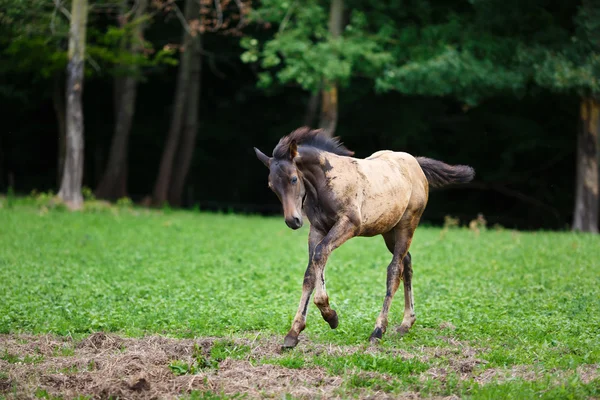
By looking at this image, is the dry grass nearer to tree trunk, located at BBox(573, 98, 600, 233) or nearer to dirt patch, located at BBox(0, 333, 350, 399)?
dirt patch, located at BBox(0, 333, 350, 399)

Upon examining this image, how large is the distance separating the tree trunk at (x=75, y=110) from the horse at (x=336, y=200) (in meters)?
15.3

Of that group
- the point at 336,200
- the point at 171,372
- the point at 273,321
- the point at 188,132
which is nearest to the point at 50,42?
the point at 188,132

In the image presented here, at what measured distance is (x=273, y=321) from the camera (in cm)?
909

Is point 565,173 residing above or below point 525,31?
below

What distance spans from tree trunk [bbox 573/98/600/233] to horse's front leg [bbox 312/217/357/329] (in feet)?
58.1

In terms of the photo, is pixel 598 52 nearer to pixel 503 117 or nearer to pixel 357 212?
pixel 503 117

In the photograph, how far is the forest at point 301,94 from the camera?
2266cm

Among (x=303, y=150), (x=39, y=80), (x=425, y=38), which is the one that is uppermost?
(x=425, y=38)

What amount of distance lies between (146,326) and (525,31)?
19020mm

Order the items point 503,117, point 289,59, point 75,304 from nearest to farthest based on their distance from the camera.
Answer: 1. point 75,304
2. point 289,59
3. point 503,117

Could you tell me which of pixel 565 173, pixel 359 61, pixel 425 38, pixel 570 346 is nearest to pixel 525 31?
pixel 425 38

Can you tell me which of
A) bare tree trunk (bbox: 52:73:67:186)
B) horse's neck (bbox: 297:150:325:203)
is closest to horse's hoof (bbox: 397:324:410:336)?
horse's neck (bbox: 297:150:325:203)

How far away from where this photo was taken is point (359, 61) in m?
24.6

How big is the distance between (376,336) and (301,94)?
1142 inches
